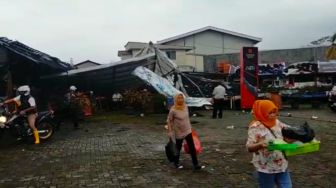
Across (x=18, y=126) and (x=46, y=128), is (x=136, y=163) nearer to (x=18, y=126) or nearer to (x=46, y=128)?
(x=18, y=126)

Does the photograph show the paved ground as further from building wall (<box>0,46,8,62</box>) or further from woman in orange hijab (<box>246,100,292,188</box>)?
building wall (<box>0,46,8,62</box>)

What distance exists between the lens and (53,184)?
8258 millimetres

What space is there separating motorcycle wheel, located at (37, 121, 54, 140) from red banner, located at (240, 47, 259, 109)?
12.4m

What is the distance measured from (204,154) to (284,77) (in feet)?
80.2

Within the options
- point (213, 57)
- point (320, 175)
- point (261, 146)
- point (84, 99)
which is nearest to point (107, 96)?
point (84, 99)

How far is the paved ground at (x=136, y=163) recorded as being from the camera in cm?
833

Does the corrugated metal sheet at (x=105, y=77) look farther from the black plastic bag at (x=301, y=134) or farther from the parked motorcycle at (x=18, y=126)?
the black plastic bag at (x=301, y=134)

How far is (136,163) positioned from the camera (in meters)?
10.1

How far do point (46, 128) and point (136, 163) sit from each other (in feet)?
17.7

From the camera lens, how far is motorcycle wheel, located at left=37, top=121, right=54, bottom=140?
1448cm

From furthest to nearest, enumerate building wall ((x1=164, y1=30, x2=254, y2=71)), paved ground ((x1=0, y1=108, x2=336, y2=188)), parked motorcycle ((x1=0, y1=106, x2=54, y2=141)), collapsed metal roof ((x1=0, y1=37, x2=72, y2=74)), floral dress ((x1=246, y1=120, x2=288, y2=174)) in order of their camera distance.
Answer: building wall ((x1=164, y1=30, x2=254, y2=71)) < collapsed metal roof ((x1=0, y1=37, x2=72, y2=74)) < parked motorcycle ((x1=0, y1=106, x2=54, y2=141)) < paved ground ((x1=0, y1=108, x2=336, y2=188)) < floral dress ((x1=246, y1=120, x2=288, y2=174))

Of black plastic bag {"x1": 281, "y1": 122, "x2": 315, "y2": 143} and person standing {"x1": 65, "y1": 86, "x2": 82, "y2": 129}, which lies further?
person standing {"x1": 65, "y1": 86, "x2": 82, "y2": 129}

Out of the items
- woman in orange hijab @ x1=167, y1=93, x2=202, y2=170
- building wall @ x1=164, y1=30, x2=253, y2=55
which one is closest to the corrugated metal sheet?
woman in orange hijab @ x1=167, y1=93, x2=202, y2=170

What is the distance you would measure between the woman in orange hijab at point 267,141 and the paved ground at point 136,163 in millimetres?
2553
